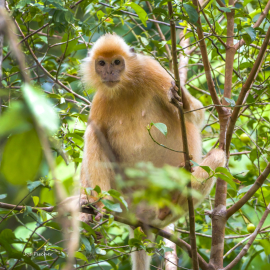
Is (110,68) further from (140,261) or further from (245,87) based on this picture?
(140,261)

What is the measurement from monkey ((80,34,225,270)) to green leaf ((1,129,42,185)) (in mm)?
2355

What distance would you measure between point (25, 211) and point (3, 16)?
68.7 inches

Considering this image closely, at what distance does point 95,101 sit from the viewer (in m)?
3.37

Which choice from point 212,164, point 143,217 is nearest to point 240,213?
point 212,164

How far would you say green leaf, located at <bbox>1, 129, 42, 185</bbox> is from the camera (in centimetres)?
61

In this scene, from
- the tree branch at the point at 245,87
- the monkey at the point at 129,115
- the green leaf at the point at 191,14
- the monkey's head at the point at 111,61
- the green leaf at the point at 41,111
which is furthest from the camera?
the monkey's head at the point at 111,61

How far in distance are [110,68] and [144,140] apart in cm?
78

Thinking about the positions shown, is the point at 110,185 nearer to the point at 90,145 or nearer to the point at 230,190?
the point at 90,145

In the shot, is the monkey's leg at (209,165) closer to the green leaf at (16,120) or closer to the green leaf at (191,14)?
the green leaf at (191,14)

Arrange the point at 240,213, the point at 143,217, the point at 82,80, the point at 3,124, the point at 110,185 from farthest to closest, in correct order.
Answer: the point at 82,80
the point at 240,213
the point at 110,185
the point at 143,217
the point at 3,124

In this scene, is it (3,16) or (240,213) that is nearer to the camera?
(3,16)

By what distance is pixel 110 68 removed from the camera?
3299mm

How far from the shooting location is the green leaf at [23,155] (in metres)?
0.61

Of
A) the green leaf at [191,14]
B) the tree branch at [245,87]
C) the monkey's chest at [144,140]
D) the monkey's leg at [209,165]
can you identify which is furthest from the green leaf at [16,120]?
the monkey's chest at [144,140]
